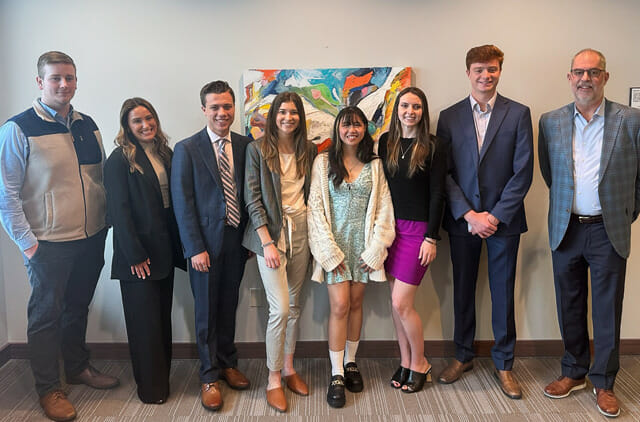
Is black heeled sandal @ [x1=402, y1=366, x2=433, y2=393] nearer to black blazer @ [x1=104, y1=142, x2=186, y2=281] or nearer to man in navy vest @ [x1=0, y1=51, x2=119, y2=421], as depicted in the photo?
black blazer @ [x1=104, y1=142, x2=186, y2=281]

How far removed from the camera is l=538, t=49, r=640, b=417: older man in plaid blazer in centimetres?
215

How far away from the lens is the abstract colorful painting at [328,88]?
2.62 meters

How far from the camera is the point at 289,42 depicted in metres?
2.62

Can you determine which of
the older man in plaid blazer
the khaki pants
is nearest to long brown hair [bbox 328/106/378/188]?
the khaki pants

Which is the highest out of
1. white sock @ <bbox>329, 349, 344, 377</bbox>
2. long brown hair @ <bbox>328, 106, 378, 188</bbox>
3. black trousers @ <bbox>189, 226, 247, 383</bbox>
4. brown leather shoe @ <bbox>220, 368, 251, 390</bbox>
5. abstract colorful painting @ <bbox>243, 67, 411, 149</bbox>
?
abstract colorful painting @ <bbox>243, 67, 411, 149</bbox>

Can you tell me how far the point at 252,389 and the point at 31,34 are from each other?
2.46 meters

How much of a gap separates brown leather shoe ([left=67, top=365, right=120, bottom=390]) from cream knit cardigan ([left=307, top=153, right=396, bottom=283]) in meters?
1.41

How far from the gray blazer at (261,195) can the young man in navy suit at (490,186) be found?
Answer: 0.95 m

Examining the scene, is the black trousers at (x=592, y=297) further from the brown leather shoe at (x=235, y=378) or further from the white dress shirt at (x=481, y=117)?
the brown leather shoe at (x=235, y=378)

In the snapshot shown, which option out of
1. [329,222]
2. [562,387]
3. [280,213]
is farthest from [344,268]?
[562,387]

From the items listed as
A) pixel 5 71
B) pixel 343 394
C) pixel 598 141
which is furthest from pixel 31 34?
pixel 598 141

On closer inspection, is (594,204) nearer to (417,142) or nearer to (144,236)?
(417,142)

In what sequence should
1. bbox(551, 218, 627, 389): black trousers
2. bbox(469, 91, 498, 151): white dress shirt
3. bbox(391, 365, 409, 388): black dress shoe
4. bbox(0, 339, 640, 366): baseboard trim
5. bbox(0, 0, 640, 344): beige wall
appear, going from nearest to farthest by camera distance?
bbox(551, 218, 627, 389): black trousers → bbox(469, 91, 498, 151): white dress shirt → bbox(391, 365, 409, 388): black dress shoe → bbox(0, 0, 640, 344): beige wall → bbox(0, 339, 640, 366): baseboard trim

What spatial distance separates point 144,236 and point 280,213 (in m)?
0.69
